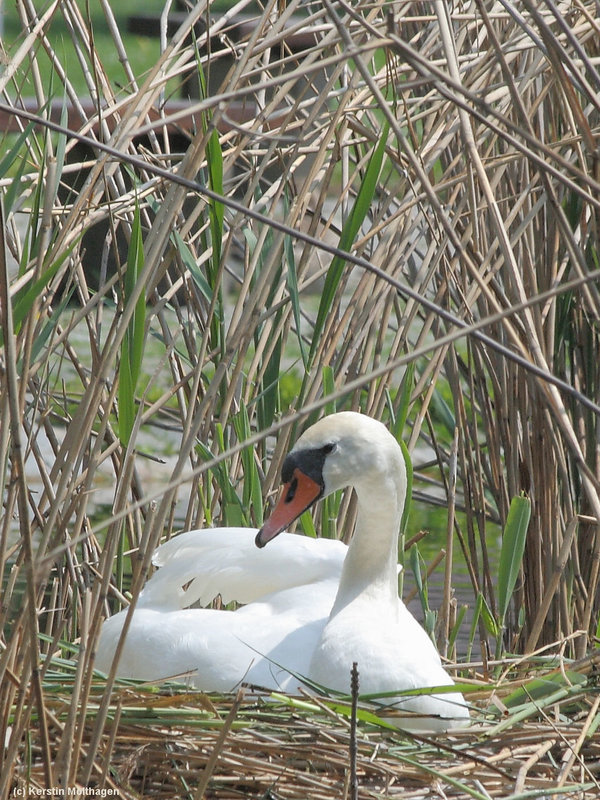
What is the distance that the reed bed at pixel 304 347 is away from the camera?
1710 millimetres

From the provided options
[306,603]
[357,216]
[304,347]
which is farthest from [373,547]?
[357,216]

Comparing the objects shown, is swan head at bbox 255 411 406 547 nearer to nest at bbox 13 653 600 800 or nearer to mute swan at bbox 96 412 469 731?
mute swan at bbox 96 412 469 731

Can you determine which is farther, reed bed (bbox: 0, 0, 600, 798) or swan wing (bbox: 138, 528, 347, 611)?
swan wing (bbox: 138, 528, 347, 611)

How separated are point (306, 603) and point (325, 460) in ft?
1.29

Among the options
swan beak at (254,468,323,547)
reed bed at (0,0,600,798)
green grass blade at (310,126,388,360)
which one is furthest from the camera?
swan beak at (254,468,323,547)

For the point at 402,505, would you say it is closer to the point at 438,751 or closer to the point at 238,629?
the point at 238,629

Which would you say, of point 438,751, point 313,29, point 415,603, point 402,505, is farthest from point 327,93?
point 415,603

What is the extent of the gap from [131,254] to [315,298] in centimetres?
619

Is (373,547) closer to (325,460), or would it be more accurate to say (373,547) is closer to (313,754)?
(325,460)

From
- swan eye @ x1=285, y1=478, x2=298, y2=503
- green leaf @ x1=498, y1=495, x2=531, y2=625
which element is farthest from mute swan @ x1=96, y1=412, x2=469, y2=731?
green leaf @ x1=498, y1=495, x2=531, y2=625

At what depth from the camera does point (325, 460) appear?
7.70ft

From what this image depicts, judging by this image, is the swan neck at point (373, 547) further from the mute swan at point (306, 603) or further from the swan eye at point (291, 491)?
the swan eye at point (291, 491)

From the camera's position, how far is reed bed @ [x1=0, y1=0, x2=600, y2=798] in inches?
67.3

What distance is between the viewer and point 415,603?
13.6 ft
